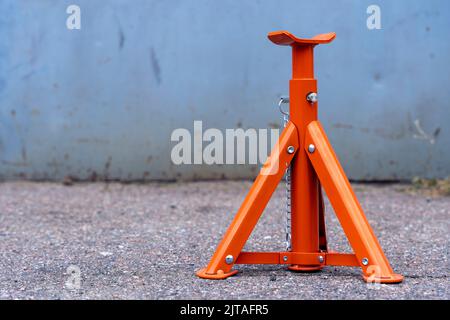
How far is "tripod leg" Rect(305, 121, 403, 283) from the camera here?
12.3ft

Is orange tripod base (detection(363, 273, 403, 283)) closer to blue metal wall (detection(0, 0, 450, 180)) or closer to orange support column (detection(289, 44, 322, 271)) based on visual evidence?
orange support column (detection(289, 44, 322, 271))

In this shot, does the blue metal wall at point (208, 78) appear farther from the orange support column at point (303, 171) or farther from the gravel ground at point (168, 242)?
the orange support column at point (303, 171)

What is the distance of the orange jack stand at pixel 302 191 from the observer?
3822mm

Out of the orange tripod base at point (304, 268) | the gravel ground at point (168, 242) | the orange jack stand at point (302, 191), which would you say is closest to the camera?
the gravel ground at point (168, 242)

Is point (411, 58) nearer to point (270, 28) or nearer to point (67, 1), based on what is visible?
point (270, 28)

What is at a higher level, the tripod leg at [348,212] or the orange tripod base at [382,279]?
the tripod leg at [348,212]

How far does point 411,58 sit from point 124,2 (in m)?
2.27

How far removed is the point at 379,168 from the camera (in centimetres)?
683

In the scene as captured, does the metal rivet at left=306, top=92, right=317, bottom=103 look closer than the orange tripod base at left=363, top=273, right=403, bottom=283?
No

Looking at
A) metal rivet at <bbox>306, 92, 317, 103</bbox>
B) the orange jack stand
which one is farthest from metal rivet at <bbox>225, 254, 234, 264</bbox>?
metal rivet at <bbox>306, 92, 317, 103</bbox>

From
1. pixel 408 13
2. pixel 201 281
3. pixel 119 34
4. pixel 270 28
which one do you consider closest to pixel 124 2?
pixel 119 34

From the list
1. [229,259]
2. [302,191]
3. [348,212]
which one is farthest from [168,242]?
[348,212]

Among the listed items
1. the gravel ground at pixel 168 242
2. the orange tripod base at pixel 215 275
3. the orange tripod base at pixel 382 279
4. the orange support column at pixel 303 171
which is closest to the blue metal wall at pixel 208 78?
the gravel ground at pixel 168 242

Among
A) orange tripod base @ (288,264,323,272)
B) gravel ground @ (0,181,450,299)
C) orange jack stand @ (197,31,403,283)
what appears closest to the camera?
gravel ground @ (0,181,450,299)
